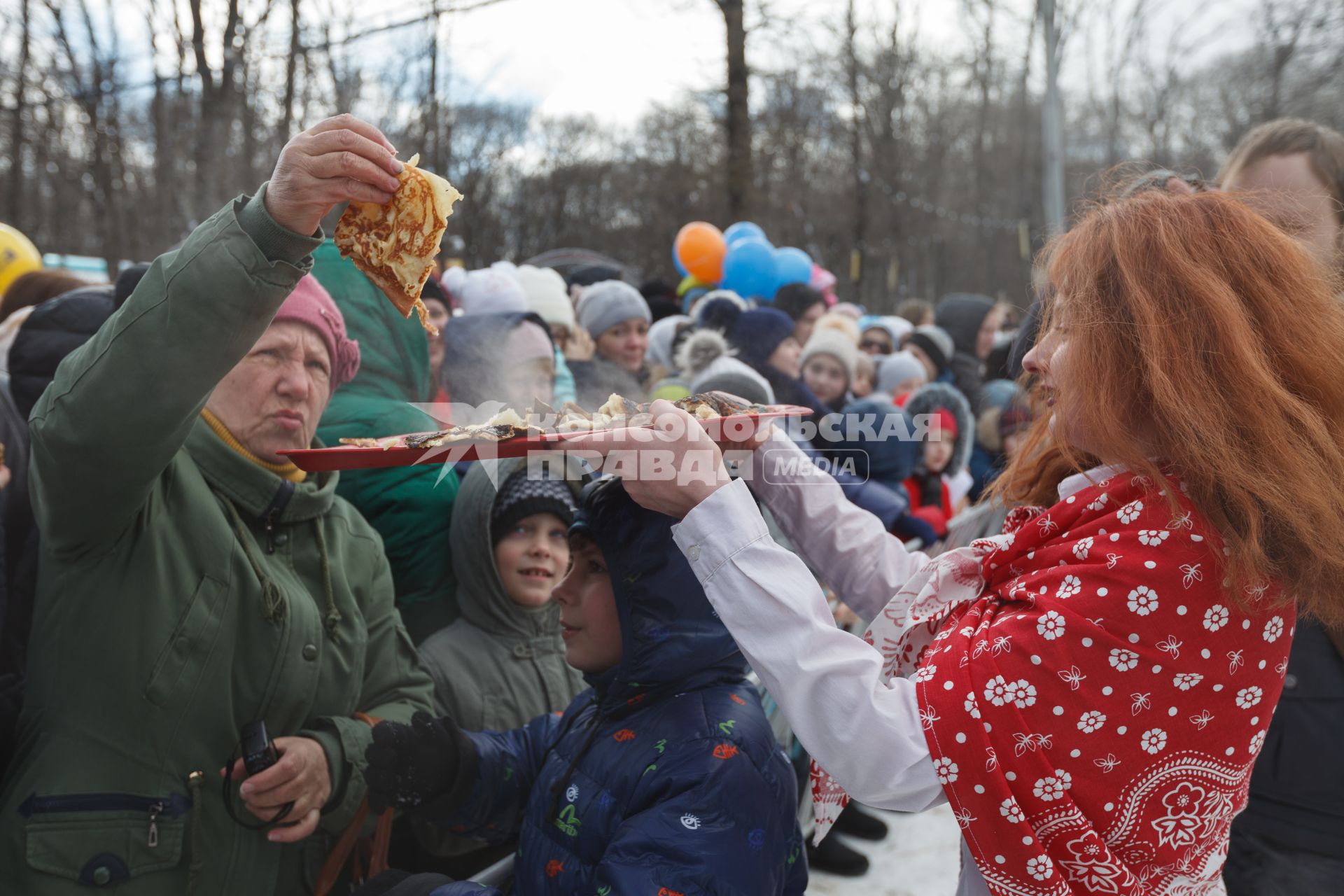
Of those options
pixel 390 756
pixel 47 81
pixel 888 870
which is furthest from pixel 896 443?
pixel 47 81

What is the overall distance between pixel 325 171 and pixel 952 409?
5123 mm

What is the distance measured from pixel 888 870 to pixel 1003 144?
3202 centimetres

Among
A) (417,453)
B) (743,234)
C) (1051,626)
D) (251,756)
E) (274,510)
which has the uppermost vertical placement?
(743,234)

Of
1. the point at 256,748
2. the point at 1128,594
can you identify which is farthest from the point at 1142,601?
the point at 256,748

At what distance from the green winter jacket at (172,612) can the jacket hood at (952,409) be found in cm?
450

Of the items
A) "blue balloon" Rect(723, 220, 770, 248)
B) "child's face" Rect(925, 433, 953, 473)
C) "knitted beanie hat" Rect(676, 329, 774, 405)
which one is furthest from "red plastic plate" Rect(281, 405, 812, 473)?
"blue balloon" Rect(723, 220, 770, 248)

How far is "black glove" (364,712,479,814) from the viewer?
1.84 meters

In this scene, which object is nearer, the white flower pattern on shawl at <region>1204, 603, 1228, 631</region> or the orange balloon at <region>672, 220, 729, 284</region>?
the white flower pattern on shawl at <region>1204, 603, 1228, 631</region>

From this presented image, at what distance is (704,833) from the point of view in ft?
5.08

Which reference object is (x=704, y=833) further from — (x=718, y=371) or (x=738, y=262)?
(x=738, y=262)

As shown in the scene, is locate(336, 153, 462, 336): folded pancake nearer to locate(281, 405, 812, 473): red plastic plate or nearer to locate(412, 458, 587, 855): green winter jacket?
locate(281, 405, 812, 473): red plastic plate

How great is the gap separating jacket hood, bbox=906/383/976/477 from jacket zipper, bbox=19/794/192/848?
4.81 meters

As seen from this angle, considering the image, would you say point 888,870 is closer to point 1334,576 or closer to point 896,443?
point 896,443

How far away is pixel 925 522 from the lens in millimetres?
4980
